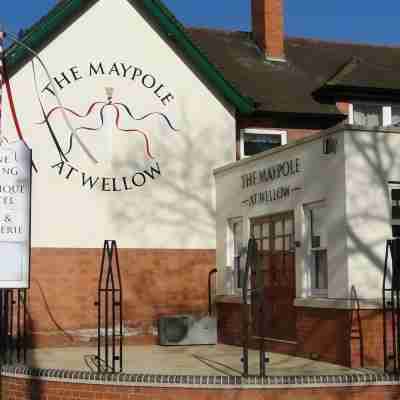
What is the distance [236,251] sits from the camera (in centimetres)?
1705

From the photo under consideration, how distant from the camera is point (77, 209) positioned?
16703 mm

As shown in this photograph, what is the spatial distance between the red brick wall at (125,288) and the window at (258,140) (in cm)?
262

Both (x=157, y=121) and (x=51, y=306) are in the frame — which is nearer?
(x=51, y=306)

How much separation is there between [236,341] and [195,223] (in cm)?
270

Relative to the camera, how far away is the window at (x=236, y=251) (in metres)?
16.7

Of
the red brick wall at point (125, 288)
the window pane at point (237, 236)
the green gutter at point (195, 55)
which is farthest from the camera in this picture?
the green gutter at point (195, 55)

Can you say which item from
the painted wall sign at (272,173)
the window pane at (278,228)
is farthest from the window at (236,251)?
the window pane at (278,228)

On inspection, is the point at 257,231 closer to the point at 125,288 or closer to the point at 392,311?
the point at 125,288

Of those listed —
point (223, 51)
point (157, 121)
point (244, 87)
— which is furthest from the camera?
point (223, 51)

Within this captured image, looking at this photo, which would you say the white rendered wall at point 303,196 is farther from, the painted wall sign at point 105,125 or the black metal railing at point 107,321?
the black metal railing at point 107,321

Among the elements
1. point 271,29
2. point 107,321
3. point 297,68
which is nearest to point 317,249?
point 107,321

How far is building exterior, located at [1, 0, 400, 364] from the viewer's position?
16469mm

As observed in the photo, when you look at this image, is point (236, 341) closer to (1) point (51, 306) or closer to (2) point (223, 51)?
(1) point (51, 306)

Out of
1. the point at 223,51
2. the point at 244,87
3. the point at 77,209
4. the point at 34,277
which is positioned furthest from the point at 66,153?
the point at 223,51
